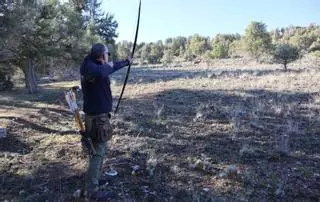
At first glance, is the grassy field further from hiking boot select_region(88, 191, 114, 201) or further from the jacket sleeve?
the jacket sleeve

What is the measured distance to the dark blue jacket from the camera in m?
5.00

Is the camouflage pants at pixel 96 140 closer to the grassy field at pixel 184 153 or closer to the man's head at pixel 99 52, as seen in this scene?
the grassy field at pixel 184 153

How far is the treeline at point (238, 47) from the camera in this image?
1890 inches

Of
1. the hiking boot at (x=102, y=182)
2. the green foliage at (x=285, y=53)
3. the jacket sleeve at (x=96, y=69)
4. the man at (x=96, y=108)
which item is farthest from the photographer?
the green foliage at (x=285, y=53)

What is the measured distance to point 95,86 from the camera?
511cm

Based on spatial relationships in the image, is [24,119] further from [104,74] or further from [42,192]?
[104,74]

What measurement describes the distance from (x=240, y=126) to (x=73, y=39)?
14507mm

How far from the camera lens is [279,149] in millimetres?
6938

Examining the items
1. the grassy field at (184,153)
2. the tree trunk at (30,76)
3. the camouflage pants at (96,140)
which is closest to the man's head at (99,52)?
the camouflage pants at (96,140)

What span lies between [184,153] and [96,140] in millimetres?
2194

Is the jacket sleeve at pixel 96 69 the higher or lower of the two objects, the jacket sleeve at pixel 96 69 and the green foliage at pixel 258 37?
the lower

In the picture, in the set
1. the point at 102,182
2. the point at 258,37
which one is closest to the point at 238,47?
the point at 258,37

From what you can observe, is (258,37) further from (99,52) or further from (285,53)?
(99,52)

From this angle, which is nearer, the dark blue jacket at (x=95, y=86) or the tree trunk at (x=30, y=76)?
the dark blue jacket at (x=95, y=86)
